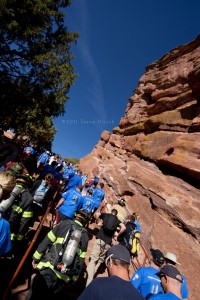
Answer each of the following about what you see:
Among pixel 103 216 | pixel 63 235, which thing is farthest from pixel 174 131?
pixel 63 235

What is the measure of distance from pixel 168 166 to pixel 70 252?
1358 cm

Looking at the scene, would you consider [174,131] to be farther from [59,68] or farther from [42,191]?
[42,191]

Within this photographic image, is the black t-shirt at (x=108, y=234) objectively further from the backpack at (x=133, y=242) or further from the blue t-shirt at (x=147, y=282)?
the blue t-shirt at (x=147, y=282)

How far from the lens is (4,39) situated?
11414mm

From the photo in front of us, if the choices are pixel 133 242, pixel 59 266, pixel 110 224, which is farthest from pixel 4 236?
pixel 133 242

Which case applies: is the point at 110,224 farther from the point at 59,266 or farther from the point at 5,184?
the point at 5,184

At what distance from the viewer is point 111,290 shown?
1.88 metres

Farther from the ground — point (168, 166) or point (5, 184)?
point (168, 166)

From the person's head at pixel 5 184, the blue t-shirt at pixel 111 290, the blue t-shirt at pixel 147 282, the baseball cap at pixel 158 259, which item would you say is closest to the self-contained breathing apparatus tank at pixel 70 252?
the blue t-shirt at pixel 111 290

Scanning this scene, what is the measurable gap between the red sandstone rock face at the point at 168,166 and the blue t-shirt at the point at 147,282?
6731 millimetres

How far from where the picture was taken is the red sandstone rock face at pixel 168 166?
34.4 ft

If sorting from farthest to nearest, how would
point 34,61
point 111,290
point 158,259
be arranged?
point 34,61
point 158,259
point 111,290

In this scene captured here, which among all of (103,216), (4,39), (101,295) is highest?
(4,39)

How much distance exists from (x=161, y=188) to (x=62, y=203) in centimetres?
883
